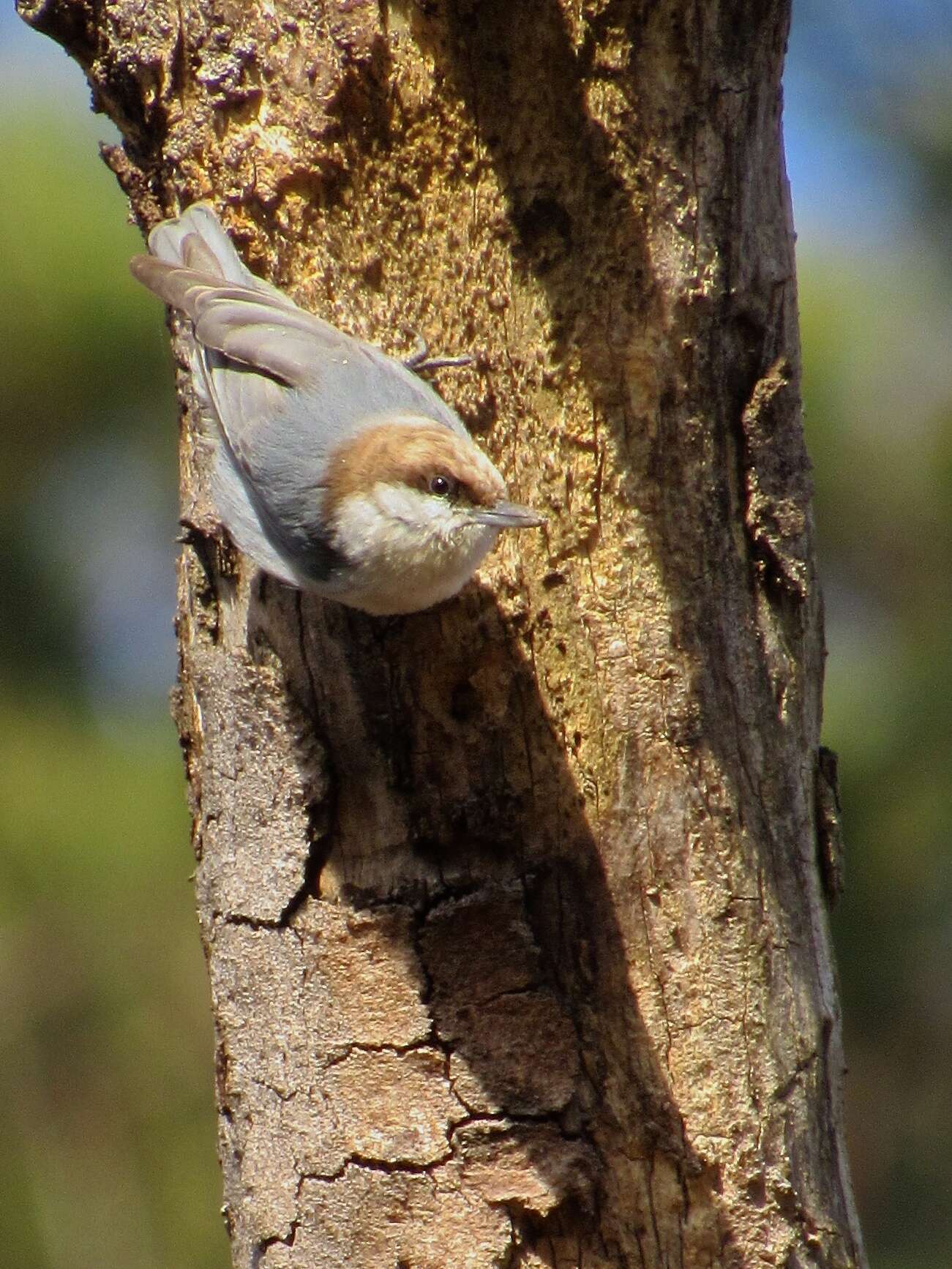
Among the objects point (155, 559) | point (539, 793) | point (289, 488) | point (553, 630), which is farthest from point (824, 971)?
point (155, 559)

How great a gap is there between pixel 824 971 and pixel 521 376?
→ 92cm

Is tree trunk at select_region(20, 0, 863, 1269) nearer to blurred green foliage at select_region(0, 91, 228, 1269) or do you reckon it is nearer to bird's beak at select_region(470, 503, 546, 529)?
bird's beak at select_region(470, 503, 546, 529)

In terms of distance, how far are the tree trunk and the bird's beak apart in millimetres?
74

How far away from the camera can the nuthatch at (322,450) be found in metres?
1.66

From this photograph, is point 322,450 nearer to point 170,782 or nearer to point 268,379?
point 268,379

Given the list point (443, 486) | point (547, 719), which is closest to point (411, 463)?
point (443, 486)

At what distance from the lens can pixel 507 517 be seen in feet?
5.29

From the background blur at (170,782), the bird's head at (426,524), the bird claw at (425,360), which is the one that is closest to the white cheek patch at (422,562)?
the bird's head at (426,524)

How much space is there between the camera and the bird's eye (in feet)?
5.48

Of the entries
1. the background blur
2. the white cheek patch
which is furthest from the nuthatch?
the background blur

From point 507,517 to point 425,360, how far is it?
26cm

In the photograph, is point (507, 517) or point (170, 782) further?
point (170, 782)

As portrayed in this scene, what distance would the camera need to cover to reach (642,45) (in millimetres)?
1544

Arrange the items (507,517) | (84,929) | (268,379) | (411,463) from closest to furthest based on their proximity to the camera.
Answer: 1. (507,517)
2. (411,463)
3. (268,379)
4. (84,929)
